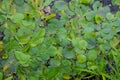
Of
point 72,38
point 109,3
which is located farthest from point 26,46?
point 109,3

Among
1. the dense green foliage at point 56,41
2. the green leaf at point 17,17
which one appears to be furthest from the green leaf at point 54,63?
the green leaf at point 17,17

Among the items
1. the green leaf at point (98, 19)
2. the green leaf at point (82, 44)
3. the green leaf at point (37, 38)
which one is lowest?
the green leaf at point (82, 44)

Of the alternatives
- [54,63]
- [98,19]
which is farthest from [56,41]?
[98,19]

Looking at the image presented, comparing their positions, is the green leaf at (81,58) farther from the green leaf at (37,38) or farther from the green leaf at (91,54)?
the green leaf at (37,38)

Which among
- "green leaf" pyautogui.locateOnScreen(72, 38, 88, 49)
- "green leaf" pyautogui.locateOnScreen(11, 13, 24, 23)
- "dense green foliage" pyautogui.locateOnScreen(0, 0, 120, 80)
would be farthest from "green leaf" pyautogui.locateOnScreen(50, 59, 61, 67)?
"green leaf" pyautogui.locateOnScreen(11, 13, 24, 23)

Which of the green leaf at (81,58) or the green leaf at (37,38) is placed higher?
the green leaf at (37,38)

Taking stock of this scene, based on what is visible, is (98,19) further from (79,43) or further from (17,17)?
(17,17)

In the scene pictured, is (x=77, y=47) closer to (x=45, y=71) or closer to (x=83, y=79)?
(x=45, y=71)

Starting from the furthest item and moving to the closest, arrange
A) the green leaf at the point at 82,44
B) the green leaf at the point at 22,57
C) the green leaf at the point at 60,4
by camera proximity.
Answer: the green leaf at the point at 60,4 < the green leaf at the point at 82,44 < the green leaf at the point at 22,57

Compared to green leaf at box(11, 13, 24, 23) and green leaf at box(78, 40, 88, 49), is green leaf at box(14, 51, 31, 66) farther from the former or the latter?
green leaf at box(78, 40, 88, 49)
